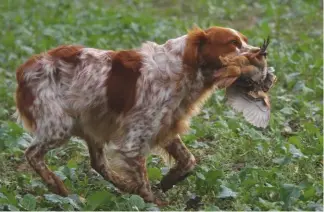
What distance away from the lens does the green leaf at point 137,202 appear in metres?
6.39

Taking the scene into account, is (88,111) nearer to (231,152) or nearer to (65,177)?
(65,177)

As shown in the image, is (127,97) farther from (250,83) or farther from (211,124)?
(211,124)

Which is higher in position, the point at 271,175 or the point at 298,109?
the point at 271,175

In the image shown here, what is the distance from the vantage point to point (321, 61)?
10500 millimetres

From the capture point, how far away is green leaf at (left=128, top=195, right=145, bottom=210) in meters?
6.39

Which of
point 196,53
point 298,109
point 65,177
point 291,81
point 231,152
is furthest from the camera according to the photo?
point 291,81

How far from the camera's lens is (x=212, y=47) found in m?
6.69

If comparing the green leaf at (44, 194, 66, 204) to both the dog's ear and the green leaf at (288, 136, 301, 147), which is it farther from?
the green leaf at (288, 136, 301, 147)

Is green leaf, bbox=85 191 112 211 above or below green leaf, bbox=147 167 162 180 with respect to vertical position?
above

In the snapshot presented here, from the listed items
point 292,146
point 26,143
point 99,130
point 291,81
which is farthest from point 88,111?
point 291,81

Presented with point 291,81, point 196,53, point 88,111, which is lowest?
point 291,81

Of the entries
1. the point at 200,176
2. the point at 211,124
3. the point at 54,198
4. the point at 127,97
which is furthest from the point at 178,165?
the point at 211,124

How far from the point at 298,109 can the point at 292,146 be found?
1.83 meters

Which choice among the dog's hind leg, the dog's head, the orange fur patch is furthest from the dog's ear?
the dog's hind leg
